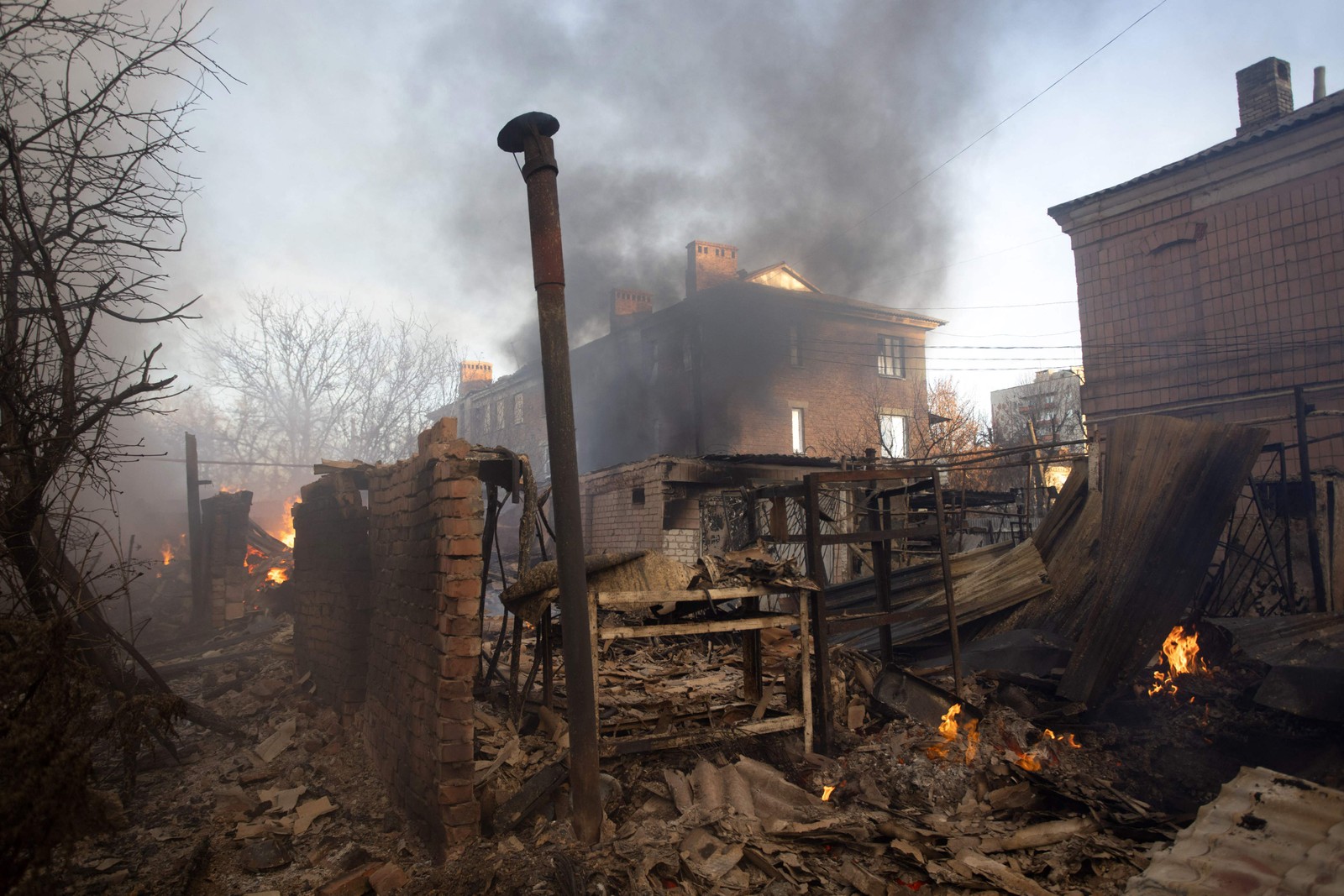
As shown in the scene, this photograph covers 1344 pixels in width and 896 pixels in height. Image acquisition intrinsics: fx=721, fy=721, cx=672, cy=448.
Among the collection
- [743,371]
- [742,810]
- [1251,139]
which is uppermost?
[1251,139]

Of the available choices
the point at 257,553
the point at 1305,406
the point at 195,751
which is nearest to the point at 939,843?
the point at 195,751

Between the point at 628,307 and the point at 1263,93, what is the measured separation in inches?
787

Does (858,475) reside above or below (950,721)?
above

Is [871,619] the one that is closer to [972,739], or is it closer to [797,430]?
[972,739]

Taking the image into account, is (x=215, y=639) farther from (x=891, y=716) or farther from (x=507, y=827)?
(x=891, y=716)

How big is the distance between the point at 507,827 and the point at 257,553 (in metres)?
13.6

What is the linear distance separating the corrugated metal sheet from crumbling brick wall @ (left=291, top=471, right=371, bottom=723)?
5.74 metres

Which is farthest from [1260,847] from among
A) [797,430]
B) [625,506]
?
[797,430]

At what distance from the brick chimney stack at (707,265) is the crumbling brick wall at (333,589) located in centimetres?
2093

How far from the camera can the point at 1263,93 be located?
635 inches

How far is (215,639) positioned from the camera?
11.8 meters

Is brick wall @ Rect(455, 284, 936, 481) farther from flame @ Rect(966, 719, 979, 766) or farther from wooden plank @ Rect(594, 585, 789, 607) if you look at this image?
wooden plank @ Rect(594, 585, 789, 607)

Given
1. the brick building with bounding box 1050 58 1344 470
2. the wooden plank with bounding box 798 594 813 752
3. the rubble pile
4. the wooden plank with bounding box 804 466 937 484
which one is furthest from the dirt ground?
the brick building with bounding box 1050 58 1344 470

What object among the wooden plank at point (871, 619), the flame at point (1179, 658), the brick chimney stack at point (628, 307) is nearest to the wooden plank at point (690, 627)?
the wooden plank at point (871, 619)
